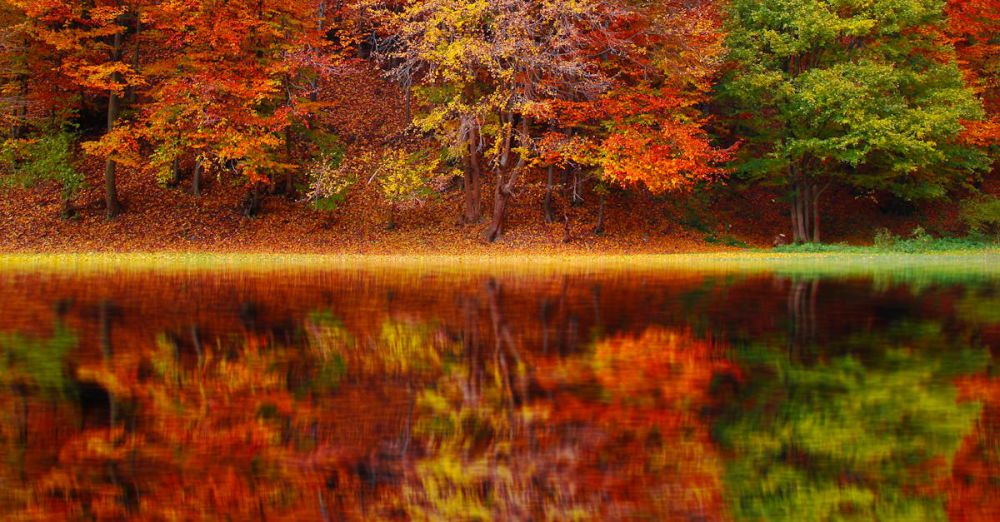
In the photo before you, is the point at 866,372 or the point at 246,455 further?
the point at 866,372

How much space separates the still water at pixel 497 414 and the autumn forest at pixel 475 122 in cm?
1946

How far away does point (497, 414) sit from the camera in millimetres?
7934

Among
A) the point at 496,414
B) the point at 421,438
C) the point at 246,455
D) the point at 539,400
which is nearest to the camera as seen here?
the point at 246,455

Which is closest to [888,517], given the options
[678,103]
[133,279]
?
[133,279]

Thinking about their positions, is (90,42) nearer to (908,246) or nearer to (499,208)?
(499,208)

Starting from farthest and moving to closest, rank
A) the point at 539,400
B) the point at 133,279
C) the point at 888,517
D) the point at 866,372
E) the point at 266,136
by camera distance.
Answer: the point at 266,136 → the point at 133,279 → the point at 866,372 → the point at 539,400 → the point at 888,517

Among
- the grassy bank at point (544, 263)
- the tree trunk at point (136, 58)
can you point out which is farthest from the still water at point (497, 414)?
the tree trunk at point (136, 58)

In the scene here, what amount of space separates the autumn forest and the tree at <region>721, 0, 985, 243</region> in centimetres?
11

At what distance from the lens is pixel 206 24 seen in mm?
34781

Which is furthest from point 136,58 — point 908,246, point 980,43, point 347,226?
point 980,43

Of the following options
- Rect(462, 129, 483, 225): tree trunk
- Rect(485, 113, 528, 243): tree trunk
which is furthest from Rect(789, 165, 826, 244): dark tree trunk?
Rect(462, 129, 483, 225): tree trunk

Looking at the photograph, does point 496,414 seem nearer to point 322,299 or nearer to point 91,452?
point 91,452

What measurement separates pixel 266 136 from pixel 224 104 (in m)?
2.21

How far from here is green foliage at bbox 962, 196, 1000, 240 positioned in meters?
38.6
